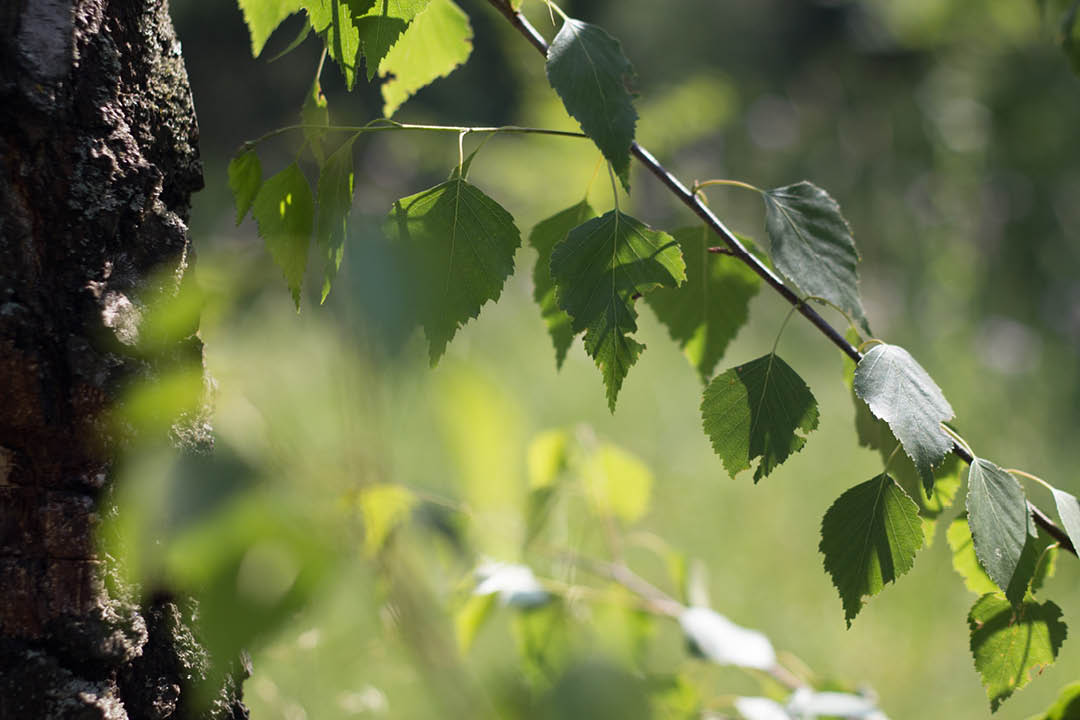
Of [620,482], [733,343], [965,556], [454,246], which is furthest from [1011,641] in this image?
[733,343]

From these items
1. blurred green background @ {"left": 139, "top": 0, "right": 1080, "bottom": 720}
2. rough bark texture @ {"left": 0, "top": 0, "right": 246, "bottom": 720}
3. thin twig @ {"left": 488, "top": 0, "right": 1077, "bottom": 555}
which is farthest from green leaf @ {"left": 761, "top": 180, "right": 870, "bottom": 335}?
rough bark texture @ {"left": 0, "top": 0, "right": 246, "bottom": 720}

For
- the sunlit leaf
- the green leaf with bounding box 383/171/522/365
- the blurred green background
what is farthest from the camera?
the sunlit leaf

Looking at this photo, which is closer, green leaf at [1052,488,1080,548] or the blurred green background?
the blurred green background

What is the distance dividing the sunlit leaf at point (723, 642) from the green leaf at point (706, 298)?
0.20 m

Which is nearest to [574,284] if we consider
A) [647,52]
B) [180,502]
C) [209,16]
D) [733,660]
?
[180,502]

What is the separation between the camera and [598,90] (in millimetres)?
276

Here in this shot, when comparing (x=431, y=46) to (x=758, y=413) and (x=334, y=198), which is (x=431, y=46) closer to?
(x=334, y=198)

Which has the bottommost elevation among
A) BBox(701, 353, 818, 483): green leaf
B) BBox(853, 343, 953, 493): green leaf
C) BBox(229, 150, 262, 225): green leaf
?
BBox(229, 150, 262, 225): green leaf

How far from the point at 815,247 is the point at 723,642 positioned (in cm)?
28

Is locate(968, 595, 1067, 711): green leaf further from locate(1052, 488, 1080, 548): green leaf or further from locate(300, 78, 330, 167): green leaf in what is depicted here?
locate(300, 78, 330, 167): green leaf

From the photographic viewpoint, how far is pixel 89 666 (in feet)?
1.00

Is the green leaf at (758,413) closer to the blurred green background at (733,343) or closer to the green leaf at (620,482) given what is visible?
the blurred green background at (733,343)

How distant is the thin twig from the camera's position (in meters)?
0.29

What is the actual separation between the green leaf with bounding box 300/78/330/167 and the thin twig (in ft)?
0.26
